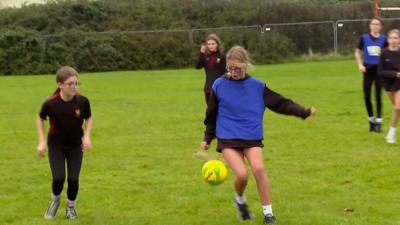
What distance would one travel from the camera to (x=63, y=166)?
25.2 ft

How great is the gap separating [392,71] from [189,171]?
171 inches

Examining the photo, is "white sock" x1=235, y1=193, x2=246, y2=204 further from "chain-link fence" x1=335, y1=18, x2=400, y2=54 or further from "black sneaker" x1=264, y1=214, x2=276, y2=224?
"chain-link fence" x1=335, y1=18, x2=400, y2=54

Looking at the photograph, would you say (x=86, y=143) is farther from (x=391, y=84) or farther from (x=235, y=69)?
(x=391, y=84)

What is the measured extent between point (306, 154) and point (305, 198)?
3.05 metres

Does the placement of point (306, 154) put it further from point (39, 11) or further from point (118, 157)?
point (39, 11)

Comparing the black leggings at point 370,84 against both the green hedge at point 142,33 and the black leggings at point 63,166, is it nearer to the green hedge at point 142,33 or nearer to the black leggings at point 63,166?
the black leggings at point 63,166

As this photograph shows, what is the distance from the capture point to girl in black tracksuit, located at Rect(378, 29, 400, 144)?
1241 cm

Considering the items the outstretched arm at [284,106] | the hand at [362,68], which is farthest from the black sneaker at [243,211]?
the hand at [362,68]

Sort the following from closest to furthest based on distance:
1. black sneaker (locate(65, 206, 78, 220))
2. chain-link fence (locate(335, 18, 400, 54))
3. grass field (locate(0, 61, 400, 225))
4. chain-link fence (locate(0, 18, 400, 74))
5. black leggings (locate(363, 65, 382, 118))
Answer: black sneaker (locate(65, 206, 78, 220))
grass field (locate(0, 61, 400, 225))
black leggings (locate(363, 65, 382, 118))
chain-link fence (locate(0, 18, 400, 74))
chain-link fence (locate(335, 18, 400, 54))

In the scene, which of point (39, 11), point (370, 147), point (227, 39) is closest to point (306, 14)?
point (227, 39)

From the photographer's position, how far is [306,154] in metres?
11.7

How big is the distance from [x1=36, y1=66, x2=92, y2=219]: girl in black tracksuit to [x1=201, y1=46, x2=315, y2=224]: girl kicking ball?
1.46 m

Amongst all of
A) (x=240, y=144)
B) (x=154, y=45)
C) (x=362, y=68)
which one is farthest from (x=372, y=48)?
(x=154, y=45)

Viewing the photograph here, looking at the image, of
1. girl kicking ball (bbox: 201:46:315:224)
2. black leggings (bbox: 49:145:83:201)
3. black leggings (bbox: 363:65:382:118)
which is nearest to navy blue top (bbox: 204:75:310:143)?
girl kicking ball (bbox: 201:46:315:224)
